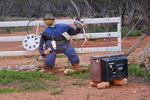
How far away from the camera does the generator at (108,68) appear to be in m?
5.71

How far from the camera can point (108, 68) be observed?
5.69 metres

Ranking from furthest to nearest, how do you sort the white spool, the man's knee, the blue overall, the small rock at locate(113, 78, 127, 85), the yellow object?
the white spool < the yellow object < the blue overall < the man's knee < the small rock at locate(113, 78, 127, 85)

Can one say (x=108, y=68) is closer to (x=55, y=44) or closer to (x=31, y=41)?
(x=55, y=44)

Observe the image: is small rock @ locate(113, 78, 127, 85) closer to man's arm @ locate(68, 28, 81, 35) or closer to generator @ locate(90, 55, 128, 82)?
generator @ locate(90, 55, 128, 82)

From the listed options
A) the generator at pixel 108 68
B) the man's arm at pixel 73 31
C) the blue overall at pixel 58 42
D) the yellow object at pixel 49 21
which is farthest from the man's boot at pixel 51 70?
the generator at pixel 108 68

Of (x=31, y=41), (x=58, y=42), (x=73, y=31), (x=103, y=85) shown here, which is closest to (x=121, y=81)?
(x=103, y=85)

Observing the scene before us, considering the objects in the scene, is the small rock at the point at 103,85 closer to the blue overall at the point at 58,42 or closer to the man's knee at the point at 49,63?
the blue overall at the point at 58,42

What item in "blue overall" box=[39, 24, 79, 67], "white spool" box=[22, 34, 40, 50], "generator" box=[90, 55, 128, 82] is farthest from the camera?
"white spool" box=[22, 34, 40, 50]

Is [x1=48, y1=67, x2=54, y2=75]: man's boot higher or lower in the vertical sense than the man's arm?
lower

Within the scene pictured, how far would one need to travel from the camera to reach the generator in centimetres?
571

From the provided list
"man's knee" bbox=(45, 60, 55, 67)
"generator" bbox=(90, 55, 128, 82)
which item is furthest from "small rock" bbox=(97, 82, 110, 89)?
"man's knee" bbox=(45, 60, 55, 67)

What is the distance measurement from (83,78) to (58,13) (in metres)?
38.1

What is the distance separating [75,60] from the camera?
7359 millimetres

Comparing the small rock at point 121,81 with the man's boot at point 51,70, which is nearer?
the small rock at point 121,81
